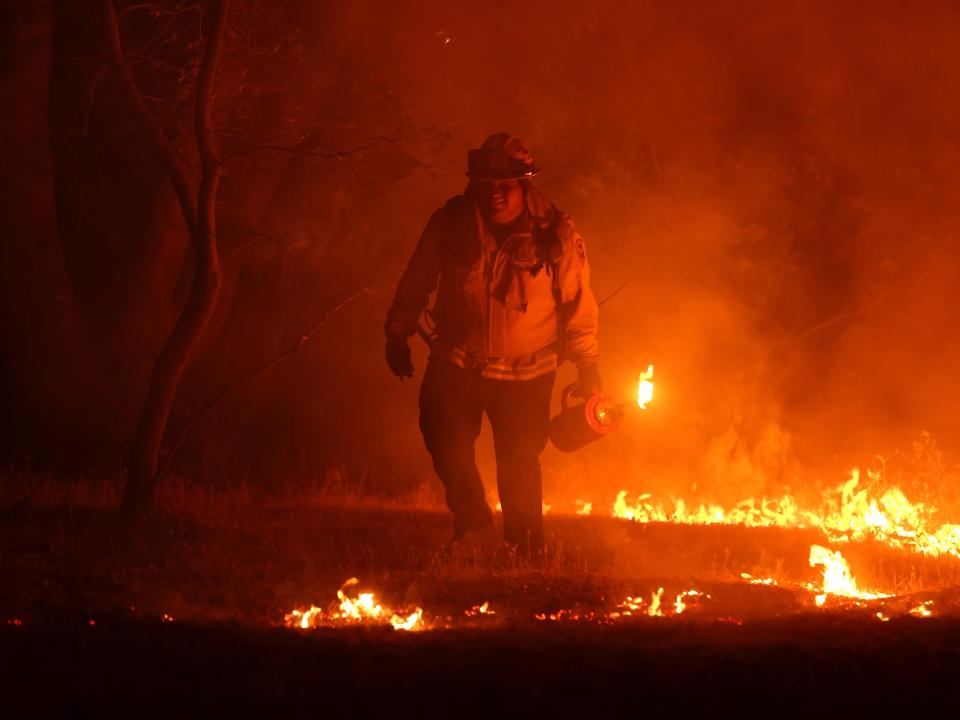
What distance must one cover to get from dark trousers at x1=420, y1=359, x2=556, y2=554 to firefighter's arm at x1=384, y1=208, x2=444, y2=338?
296mm

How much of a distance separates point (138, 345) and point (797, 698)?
8394mm

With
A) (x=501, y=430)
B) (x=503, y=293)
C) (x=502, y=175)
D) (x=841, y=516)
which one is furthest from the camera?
(x=841, y=516)

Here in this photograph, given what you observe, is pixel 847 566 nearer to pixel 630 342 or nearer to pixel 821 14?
pixel 630 342

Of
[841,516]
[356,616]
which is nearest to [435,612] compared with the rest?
[356,616]

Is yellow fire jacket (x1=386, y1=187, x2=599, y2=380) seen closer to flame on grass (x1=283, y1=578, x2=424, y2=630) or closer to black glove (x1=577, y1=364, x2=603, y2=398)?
black glove (x1=577, y1=364, x2=603, y2=398)

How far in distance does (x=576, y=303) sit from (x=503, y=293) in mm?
483

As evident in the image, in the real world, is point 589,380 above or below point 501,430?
above

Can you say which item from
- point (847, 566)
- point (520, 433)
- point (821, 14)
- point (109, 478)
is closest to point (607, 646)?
point (520, 433)

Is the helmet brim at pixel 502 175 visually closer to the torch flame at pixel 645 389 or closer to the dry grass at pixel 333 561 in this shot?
the torch flame at pixel 645 389

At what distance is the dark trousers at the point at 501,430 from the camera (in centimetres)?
763

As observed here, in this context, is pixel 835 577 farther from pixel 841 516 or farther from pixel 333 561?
pixel 841 516

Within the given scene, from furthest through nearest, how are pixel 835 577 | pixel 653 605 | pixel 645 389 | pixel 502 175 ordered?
1. pixel 645 389
2. pixel 835 577
3. pixel 502 175
4. pixel 653 605

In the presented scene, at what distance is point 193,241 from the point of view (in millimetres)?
8500

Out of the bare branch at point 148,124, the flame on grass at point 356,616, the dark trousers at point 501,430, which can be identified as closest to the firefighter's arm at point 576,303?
the dark trousers at point 501,430
